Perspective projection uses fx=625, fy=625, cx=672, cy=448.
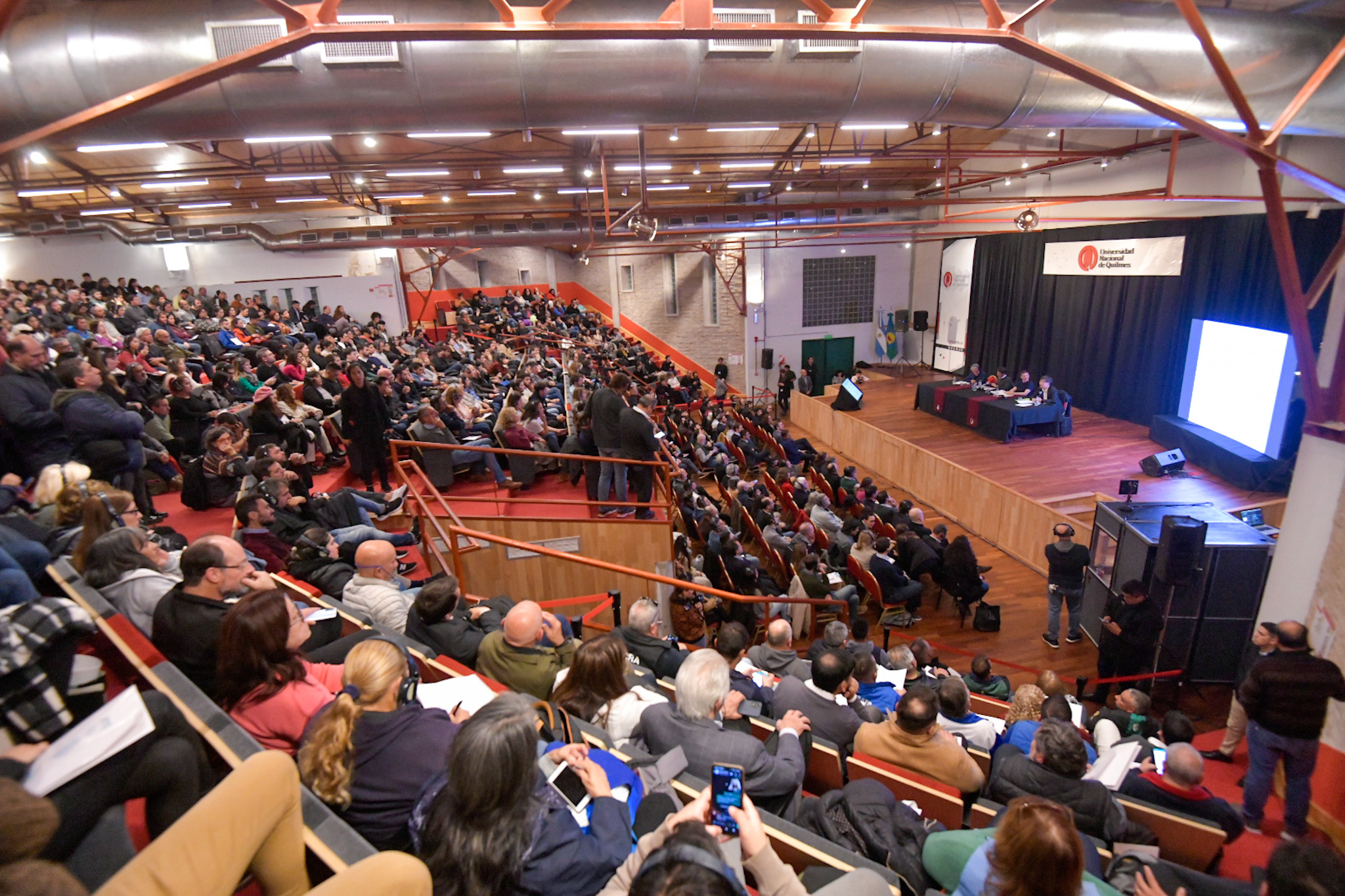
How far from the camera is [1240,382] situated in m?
9.04

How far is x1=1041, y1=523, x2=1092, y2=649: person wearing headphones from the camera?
6438mm

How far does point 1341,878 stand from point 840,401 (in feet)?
42.3

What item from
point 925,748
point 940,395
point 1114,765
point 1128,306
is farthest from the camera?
point 940,395

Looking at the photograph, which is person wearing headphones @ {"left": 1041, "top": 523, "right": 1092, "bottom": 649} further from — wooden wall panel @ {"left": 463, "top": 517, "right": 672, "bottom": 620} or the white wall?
the white wall

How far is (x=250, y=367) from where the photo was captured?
7.97 metres

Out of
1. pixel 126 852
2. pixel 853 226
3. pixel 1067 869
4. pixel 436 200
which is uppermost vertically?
pixel 436 200

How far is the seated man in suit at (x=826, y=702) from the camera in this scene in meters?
3.05

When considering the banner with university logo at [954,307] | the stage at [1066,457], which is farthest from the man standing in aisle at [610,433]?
the banner with university logo at [954,307]

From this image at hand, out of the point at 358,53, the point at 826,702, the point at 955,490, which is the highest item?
the point at 358,53

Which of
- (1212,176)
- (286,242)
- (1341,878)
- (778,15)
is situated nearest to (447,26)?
(778,15)

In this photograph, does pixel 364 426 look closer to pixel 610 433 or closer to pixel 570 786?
pixel 610 433

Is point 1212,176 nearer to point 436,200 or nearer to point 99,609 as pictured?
point 99,609

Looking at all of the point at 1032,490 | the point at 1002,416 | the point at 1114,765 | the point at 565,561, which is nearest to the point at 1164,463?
the point at 1032,490

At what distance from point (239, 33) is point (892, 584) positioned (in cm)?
695
